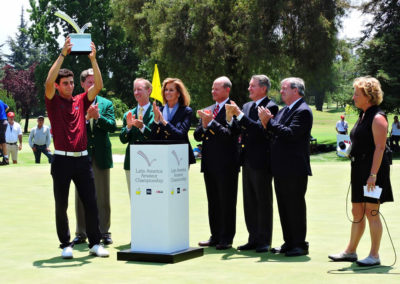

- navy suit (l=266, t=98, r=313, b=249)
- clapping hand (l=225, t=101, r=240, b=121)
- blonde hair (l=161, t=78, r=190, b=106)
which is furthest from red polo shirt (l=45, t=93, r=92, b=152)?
navy suit (l=266, t=98, r=313, b=249)

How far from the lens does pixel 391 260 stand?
7277mm

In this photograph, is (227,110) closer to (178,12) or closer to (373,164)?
(373,164)

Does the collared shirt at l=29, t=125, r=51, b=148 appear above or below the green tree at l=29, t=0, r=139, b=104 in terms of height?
below

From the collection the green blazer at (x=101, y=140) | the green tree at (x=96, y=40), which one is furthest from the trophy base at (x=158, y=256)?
the green tree at (x=96, y=40)

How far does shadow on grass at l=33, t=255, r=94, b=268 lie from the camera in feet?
23.9

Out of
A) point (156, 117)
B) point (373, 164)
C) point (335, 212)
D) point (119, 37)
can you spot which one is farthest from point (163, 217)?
point (119, 37)

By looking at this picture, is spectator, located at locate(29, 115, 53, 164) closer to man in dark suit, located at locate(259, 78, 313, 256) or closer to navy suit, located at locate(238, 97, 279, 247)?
navy suit, located at locate(238, 97, 279, 247)

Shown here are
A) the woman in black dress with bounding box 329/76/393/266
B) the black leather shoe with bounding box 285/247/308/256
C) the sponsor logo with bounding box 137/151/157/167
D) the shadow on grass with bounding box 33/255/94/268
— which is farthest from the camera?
the black leather shoe with bounding box 285/247/308/256

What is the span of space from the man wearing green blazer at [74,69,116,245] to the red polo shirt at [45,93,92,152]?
74 centimetres

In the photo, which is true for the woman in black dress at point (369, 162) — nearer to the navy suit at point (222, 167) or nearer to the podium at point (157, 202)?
the navy suit at point (222, 167)

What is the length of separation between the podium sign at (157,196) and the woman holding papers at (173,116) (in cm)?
56

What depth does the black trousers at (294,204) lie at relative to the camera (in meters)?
7.74

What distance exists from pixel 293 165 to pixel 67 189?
8.32 feet

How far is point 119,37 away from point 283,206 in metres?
59.4
